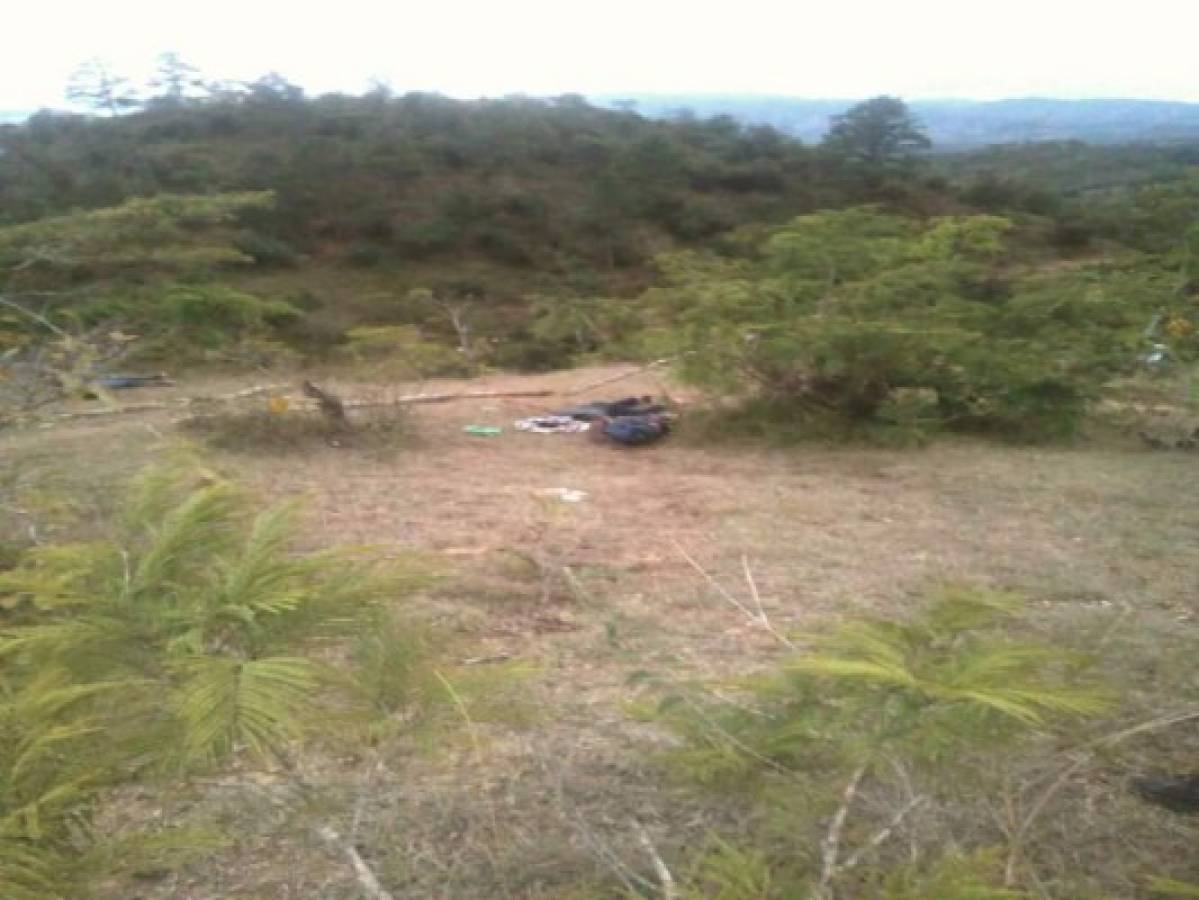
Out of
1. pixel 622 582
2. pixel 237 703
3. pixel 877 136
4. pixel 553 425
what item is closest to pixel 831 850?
pixel 237 703

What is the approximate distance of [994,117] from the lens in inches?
2151

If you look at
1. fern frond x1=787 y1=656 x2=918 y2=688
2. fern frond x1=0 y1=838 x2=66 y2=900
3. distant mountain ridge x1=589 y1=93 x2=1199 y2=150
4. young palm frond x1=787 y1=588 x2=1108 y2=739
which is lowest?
distant mountain ridge x1=589 y1=93 x2=1199 y2=150

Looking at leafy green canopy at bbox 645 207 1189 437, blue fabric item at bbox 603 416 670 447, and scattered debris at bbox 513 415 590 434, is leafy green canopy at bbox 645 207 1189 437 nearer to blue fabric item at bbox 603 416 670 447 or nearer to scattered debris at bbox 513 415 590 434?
blue fabric item at bbox 603 416 670 447

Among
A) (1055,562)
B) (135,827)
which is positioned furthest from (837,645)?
(1055,562)

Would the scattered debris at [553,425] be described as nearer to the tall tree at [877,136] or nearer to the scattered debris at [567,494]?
the scattered debris at [567,494]

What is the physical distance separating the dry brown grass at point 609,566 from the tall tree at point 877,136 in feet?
73.3

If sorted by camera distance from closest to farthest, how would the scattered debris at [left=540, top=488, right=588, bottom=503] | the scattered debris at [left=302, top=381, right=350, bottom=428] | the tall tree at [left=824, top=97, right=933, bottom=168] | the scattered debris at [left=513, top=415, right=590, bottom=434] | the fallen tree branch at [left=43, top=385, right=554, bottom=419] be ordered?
1. the scattered debris at [left=540, top=488, right=588, bottom=503]
2. the scattered debris at [left=302, top=381, right=350, bottom=428]
3. the fallen tree branch at [left=43, top=385, right=554, bottom=419]
4. the scattered debris at [left=513, top=415, right=590, bottom=434]
5. the tall tree at [left=824, top=97, right=933, bottom=168]

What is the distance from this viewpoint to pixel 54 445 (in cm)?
754

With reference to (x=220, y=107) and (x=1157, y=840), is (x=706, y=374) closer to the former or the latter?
(x=1157, y=840)

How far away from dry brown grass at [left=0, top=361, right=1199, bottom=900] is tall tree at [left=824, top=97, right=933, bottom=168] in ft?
73.3

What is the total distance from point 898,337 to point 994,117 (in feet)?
170

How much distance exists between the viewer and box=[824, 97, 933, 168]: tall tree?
29375mm

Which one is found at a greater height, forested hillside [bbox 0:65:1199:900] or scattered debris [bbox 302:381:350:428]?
forested hillside [bbox 0:65:1199:900]

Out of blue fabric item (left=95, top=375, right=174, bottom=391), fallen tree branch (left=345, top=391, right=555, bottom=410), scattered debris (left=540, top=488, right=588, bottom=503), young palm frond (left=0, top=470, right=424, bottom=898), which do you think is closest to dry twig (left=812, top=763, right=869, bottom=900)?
young palm frond (left=0, top=470, right=424, bottom=898)
